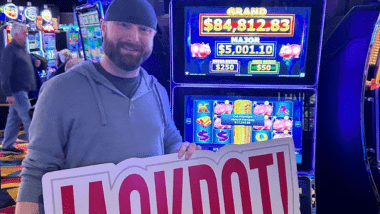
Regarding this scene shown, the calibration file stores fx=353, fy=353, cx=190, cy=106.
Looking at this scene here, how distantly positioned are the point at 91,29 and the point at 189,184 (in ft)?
5.53

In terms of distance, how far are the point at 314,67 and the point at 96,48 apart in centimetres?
156

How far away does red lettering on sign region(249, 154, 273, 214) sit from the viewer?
1383 millimetres

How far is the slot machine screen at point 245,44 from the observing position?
1.89 metres

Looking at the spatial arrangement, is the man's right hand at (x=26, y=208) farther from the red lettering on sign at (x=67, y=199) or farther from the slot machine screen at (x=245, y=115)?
the slot machine screen at (x=245, y=115)

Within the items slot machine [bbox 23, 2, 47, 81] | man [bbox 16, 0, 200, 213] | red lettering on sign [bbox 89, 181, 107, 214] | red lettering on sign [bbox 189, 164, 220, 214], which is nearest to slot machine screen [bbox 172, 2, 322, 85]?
man [bbox 16, 0, 200, 213]

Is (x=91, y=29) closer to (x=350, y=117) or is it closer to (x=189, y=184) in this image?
(x=189, y=184)

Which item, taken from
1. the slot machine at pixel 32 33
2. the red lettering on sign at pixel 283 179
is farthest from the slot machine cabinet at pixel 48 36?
the red lettering on sign at pixel 283 179

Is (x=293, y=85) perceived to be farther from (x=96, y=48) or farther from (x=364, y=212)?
(x=96, y=48)

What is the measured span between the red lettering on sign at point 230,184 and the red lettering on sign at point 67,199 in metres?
0.55

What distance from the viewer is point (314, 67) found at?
1919 mm

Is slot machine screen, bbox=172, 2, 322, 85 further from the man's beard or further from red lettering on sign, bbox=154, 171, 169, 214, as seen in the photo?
red lettering on sign, bbox=154, 171, 169, 214

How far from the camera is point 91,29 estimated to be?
259 centimetres

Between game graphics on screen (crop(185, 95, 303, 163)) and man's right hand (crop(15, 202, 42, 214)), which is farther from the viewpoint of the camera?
game graphics on screen (crop(185, 95, 303, 163))

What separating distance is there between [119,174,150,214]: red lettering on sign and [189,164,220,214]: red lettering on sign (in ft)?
0.57
